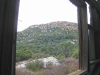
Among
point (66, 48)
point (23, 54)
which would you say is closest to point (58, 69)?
point (66, 48)

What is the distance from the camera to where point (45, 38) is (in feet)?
4.74

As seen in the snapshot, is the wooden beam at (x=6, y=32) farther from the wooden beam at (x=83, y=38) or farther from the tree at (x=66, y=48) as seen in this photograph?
the wooden beam at (x=83, y=38)

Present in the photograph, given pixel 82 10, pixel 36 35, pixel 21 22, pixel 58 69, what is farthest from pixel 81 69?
pixel 21 22

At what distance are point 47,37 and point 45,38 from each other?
4 centimetres

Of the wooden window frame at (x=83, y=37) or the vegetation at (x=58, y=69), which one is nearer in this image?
the vegetation at (x=58, y=69)

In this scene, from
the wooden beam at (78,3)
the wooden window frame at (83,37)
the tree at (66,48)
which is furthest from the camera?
the wooden window frame at (83,37)

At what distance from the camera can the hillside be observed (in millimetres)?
1159

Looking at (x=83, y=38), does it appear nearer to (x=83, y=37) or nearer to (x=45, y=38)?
(x=83, y=37)

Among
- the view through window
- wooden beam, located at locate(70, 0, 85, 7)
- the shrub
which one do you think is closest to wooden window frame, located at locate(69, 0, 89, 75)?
wooden beam, located at locate(70, 0, 85, 7)

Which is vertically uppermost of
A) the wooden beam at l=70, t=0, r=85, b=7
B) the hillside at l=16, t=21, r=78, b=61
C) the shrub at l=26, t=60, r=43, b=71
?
the wooden beam at l=70, t=0, r=85, b=7

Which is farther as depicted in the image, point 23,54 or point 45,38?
point 45,38

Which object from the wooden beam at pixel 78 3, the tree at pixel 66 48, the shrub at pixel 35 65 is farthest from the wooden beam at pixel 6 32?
the wooden beam at pixel 78 3

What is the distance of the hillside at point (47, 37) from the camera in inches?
45.6

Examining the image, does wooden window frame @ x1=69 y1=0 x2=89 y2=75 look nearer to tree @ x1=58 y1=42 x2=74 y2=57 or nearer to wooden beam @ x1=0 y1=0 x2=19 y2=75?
tree @ x1=58 y1=42 x2=74 y2=57
